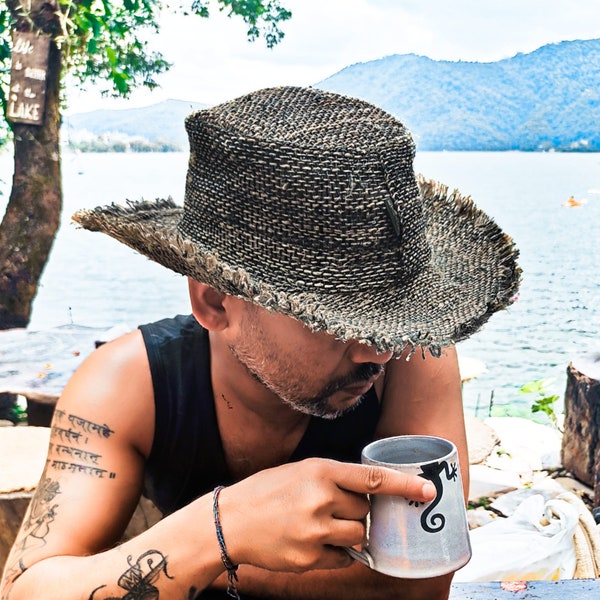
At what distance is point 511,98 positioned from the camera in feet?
69.7

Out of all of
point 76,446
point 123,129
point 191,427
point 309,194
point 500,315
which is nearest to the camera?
point 309,194

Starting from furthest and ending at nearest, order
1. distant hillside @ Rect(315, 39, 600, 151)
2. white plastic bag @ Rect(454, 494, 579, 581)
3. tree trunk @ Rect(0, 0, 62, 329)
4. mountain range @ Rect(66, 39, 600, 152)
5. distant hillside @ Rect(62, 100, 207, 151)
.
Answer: distant hillside @ Rect(315, 39, 600, 151) < mountain range @ Rect(66, 39, 600, 152) < distant hillside @ Rect(62, 100, 207, 151) < tree trunk @ Rect(0, 0, 62, 329) < white plastic bag @ Rect(454, 494, 579, 581)

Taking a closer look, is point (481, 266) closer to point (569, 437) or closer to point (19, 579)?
point (19, 579)

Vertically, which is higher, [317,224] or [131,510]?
[317,224]

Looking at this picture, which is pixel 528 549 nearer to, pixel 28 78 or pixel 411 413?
pixel 411 413

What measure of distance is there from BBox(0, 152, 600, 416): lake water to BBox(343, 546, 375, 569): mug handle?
3.20 feet

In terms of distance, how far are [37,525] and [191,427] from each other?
1.33 feet

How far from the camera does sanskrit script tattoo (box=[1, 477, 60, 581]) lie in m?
Answer: 1.38

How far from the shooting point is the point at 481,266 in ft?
4.80

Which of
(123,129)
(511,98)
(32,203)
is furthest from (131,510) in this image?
(511,98)

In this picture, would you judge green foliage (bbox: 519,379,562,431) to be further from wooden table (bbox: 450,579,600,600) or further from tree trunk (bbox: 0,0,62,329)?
tree trunk (bbox: 0,0,62,329)

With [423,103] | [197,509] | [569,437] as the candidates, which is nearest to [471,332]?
[197,509]

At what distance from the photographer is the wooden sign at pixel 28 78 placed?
5.20m

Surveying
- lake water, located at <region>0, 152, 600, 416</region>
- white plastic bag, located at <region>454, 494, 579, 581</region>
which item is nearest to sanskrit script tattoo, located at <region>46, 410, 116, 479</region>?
lake water, located at <region>0, 152, 600, 416</region>
